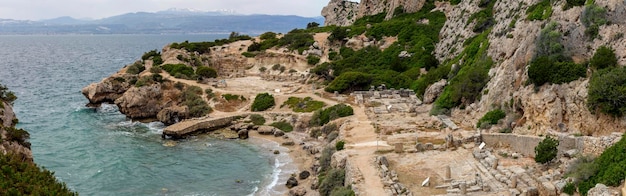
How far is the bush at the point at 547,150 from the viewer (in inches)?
989

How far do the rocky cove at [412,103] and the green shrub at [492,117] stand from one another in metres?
0.18

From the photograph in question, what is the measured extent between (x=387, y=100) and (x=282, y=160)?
51.5ft

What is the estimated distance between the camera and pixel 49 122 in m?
56.9

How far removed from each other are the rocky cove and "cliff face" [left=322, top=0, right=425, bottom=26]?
1.65m

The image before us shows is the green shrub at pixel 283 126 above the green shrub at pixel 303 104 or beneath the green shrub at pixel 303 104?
beneath

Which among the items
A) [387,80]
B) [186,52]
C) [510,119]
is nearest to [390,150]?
[510,119]

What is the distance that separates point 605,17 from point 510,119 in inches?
315

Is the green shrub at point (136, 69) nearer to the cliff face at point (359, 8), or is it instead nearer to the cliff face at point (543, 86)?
the cliff face at point (359, 8)

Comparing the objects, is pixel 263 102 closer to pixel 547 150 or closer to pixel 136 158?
pixel 136 158

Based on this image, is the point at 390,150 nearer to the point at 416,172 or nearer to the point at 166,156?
the point at 416,172

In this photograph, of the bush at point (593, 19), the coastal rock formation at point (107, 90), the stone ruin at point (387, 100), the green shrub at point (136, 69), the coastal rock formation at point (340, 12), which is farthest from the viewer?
the coastal rock formation at point (340, 12)

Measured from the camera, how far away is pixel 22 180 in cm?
1870

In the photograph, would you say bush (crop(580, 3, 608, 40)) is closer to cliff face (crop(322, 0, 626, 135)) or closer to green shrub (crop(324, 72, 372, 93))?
cliff face (crop(322, 0, 626, 135))

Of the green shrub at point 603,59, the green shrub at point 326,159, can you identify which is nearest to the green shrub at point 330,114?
the green shrub at point 326,159
